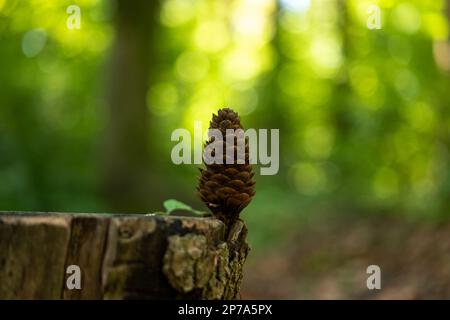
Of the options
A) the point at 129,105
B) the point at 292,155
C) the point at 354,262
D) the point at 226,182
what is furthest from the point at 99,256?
the point at 292,155

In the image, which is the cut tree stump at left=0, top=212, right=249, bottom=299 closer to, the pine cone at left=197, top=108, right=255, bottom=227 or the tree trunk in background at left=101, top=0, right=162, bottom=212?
the pine cone at left=197, top=108, right=255, bottom=227

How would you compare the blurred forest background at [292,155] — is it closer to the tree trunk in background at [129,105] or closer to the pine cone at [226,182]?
the tree trunk in background at [129,105]

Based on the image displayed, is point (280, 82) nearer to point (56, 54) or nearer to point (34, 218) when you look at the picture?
point (56, 54)

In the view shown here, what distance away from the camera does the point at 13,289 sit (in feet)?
6.75

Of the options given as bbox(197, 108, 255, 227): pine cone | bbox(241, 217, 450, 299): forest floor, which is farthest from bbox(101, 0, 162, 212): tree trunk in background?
bbox(197, 108, 255, 227): pine cone

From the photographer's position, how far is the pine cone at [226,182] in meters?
2.43

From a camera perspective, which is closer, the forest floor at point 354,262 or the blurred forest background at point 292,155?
the forest floor at point 354,262

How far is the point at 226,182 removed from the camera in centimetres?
244

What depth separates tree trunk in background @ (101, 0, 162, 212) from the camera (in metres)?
8.32

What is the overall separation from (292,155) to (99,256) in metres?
12.0

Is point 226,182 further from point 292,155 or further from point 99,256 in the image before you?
point 292,155

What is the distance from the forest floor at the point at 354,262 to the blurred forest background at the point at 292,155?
2 cm

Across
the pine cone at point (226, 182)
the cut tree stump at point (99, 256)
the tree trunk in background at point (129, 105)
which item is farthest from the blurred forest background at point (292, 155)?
the cut tree stump at point (99, 256)

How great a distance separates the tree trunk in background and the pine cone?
228 inches
